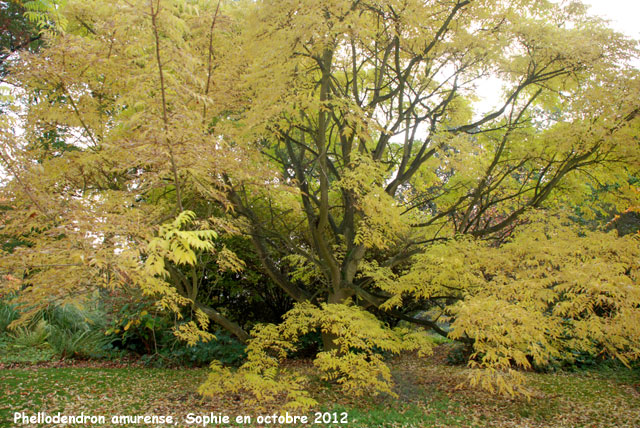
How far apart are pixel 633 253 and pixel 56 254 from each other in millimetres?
5962

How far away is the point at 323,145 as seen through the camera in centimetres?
517

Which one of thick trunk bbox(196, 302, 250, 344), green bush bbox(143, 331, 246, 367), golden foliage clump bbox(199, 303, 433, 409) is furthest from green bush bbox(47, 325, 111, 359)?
golden foliage clump bbox(199, 303, 433, 409)

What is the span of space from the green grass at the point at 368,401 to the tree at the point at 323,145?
44 centimetres

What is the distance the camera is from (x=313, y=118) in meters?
6.70

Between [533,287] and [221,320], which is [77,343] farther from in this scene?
[533,287]

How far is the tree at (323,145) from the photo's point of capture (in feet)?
11.9

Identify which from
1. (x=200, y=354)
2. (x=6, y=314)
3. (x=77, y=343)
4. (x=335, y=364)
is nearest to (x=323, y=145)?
(x=335, y=364)

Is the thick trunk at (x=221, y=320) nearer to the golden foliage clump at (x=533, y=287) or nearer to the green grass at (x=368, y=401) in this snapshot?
the green grass at (x=368, y=401)

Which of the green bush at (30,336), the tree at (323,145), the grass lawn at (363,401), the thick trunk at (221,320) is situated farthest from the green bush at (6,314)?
the thick trunk at (221,320)

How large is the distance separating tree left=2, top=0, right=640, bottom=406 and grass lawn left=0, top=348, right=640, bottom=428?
1.41 feet

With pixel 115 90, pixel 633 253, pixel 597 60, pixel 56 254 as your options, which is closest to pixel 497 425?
pixel 633 253

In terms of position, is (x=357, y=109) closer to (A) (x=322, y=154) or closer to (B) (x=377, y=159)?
(A) (x=322, y=154)

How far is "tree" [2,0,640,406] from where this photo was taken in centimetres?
363

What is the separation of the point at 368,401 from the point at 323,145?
3.83 m
